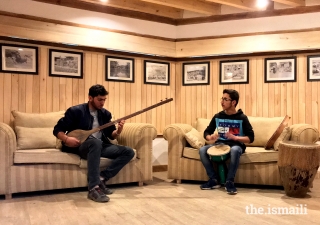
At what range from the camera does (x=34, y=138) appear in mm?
3596

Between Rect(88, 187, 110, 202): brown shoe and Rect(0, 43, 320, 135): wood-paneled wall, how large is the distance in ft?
5.15

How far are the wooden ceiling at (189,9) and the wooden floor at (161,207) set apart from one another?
2.38 m

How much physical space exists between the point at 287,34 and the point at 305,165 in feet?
6.72

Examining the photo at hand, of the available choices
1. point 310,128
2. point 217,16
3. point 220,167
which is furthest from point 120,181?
point 217,16

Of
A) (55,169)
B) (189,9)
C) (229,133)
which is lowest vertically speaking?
(55,169)

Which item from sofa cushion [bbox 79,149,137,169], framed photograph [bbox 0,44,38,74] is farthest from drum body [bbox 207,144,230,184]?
framed photograph [bbox 0,44,38,74]

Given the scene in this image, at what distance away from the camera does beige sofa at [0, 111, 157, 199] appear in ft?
10.5

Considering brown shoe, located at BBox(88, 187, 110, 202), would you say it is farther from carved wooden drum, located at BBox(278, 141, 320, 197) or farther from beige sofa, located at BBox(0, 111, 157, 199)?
carved wooden drum, located at BBox(278, 141, 320, 197)

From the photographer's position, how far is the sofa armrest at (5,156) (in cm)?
315

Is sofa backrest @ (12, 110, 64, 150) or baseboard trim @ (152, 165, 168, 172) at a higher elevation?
sofa backrest @ (12, 110, 64, 150)

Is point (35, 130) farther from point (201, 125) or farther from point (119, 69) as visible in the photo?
point (201, 125)

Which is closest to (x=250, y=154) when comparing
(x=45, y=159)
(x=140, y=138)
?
(x=140, y=138)

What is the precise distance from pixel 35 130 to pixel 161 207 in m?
1.69

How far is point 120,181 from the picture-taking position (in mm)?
3746
